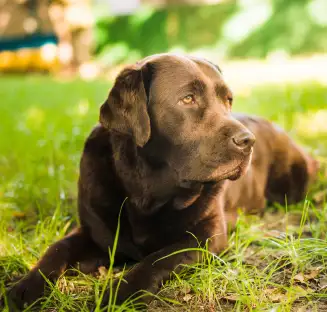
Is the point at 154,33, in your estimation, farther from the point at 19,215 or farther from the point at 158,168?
the point at 158,168

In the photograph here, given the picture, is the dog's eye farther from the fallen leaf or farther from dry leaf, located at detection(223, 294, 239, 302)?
the fallen leaf

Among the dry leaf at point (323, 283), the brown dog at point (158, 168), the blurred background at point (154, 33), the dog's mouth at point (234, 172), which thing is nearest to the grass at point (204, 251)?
the dry leaf at point (323, 283)

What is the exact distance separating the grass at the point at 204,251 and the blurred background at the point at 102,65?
0.08 feet

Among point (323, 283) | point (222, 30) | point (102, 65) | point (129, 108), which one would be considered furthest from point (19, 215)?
point (102, 65)

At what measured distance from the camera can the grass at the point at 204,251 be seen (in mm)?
2049

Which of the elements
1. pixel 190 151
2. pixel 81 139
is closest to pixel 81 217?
pixel 190 151

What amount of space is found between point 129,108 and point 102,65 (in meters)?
16.8

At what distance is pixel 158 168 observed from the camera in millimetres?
2500

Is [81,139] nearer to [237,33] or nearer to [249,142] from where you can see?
[249,142]

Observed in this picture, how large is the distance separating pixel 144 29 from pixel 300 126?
14.5m

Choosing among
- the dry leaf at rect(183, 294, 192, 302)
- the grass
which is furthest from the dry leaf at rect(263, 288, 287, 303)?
the dry leaf at rect(183, 294, 192, 302)

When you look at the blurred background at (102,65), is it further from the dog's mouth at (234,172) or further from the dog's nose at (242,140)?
the dog's nose at (242,140)

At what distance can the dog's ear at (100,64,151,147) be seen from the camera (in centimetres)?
236

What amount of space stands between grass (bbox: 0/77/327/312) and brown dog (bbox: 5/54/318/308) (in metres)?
0.14
